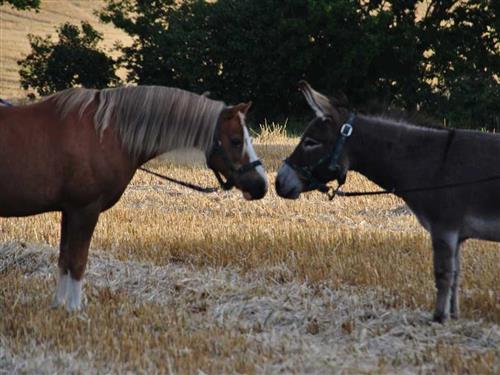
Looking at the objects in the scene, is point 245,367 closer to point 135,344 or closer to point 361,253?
point 135,344

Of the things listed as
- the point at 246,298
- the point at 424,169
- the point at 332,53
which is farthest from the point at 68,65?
the point at 424,169

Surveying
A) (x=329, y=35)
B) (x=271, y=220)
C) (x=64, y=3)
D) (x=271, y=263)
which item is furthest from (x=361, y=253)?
(x=64, y=3)

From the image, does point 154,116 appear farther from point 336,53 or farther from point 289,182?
point 336,53

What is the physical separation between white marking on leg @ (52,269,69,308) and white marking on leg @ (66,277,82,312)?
57 millimetres

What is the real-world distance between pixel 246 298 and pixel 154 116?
167 cm

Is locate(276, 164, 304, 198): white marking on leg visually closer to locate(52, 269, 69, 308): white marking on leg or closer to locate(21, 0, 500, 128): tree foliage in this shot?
locate(52, 269, 69, 308): white marking on leg

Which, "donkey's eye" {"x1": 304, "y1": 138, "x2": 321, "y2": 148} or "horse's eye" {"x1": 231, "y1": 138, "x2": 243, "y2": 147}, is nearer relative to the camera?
"donkey's eye" {"x1": 304, "y1": 138, "x2": 321, "y2": 148}

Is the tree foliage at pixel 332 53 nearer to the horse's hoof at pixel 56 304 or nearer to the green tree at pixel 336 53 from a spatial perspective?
the green tree at pixel 336 53

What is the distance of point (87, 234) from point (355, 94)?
24302mm

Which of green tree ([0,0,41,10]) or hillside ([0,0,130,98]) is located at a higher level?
green tree ([0,0,41,10])

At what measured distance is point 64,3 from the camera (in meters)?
58.9

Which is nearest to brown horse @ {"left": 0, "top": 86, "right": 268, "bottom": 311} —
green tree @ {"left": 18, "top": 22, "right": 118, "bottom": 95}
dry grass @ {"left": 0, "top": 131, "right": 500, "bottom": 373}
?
dry grass @ {"left": 0, "top": 131, "right": 500, "bottom": 373}

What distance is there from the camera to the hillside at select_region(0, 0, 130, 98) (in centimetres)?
4370

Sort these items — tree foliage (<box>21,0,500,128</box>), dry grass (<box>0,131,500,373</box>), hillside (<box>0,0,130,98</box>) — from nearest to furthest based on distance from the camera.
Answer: dry grass (<box>0,131,500,373</box>), tree foliage (<box>21,0,500,128</box>), hillside (<box>0,0,130,98</box>)
